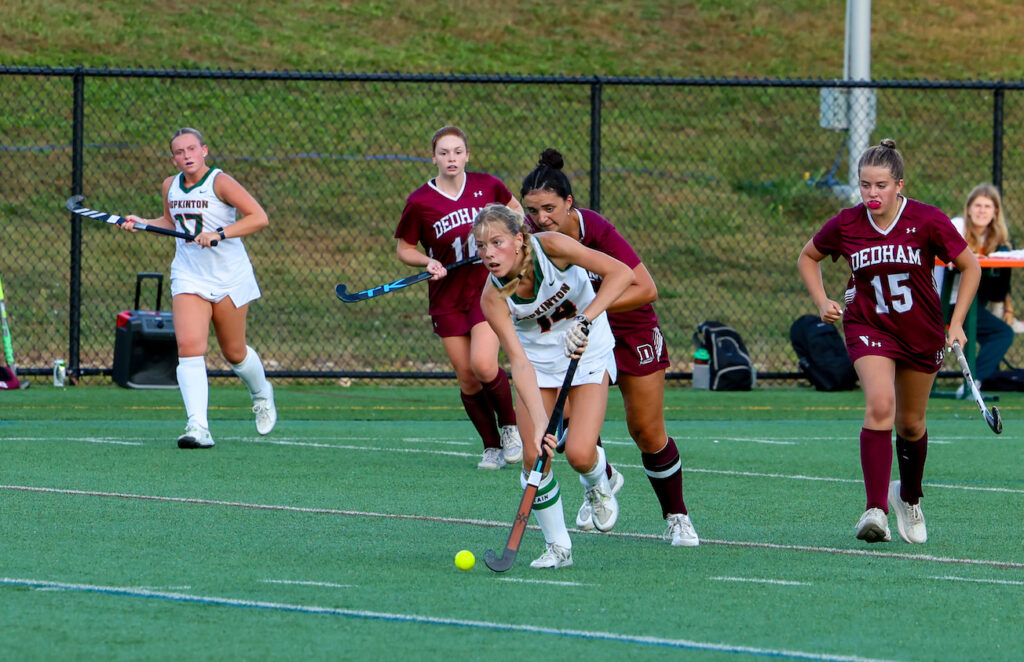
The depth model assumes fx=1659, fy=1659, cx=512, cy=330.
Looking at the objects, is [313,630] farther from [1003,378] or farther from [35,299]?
[35,299]

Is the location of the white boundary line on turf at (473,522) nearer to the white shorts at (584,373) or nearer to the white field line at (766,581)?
the white field line at (766,581)

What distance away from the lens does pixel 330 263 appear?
21.0m

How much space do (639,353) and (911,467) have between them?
1.28 metres

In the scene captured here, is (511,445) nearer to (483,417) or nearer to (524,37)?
(483,417)

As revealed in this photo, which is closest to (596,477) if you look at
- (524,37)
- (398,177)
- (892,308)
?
(892,308)

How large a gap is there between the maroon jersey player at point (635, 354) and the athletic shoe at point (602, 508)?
0.67 ft

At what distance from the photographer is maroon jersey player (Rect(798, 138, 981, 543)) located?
6883mm

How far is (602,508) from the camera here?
271 inches

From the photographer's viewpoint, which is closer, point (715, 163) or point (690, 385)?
point (690, 385)

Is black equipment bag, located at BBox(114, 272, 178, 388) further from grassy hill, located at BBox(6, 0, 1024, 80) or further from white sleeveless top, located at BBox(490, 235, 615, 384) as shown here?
grassy hill, located at BBox(6, 0, 1024, 80)

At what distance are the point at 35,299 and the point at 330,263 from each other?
13.1ft

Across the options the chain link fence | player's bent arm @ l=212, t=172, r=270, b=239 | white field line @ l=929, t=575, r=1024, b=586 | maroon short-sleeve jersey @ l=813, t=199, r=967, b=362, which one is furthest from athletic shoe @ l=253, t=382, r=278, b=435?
white field line @ l=929, t=575, r=1024, b=586

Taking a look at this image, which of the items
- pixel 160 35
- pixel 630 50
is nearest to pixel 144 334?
pixel 160 35

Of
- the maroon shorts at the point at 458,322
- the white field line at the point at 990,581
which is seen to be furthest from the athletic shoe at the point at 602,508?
the maroon shorts at the point at 458,322
